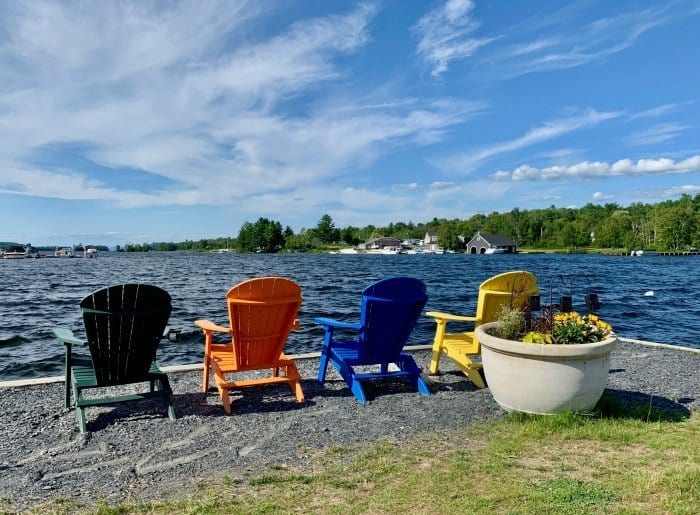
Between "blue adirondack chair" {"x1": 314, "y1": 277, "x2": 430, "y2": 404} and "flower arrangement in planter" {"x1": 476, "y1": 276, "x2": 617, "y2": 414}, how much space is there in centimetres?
87

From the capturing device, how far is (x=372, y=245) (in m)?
143

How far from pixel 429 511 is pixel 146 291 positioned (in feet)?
10.2

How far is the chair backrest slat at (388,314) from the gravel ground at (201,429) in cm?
51

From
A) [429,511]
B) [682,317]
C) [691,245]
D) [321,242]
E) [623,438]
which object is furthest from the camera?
[321,242]

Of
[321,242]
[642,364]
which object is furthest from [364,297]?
[321,242]

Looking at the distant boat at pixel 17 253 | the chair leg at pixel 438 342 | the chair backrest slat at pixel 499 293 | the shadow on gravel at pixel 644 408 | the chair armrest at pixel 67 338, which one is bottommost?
the distant boat at pixel 17 253

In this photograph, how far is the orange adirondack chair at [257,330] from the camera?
190 inches

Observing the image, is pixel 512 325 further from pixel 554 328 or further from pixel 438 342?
pixel 438 342

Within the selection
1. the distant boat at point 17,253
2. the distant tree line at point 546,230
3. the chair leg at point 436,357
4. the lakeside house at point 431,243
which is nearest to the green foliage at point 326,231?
the distant tree line at point 546,230

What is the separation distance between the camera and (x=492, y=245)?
120062 mm

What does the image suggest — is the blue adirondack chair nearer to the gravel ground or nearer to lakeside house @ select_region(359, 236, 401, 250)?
the gravel ground

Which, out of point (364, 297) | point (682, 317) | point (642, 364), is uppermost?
point (364, 297)

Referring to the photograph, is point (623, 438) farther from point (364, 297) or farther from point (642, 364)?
point (642, 364)

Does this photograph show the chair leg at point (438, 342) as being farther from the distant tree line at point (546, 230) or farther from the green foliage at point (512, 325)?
the distant tree line at point (546, 230)
